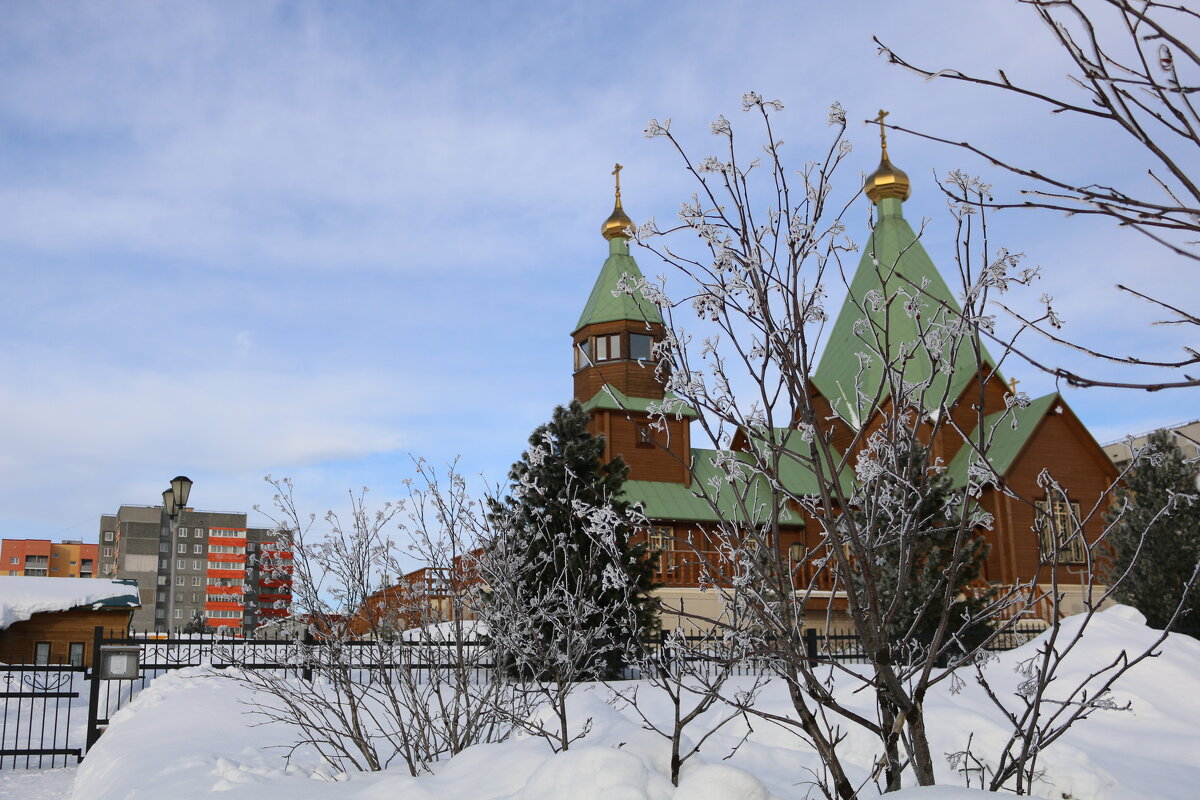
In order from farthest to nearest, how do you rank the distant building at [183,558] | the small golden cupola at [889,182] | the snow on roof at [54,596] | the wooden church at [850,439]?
the distant building at [183,558], the small golden cupola at [889,182], the wooden church at [850,439], the snow on roof at [54,596]

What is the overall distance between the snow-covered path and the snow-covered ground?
0.33 feet

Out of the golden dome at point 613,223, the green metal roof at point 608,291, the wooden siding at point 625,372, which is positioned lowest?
the wooden siding at point 625,372

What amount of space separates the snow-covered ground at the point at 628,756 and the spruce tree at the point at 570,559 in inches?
30.2

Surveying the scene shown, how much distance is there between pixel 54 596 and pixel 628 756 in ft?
64.4

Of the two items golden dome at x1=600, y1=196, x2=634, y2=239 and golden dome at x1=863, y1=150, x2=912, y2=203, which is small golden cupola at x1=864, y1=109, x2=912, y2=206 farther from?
golden dome at x1=600, y1=196, x2=634, y2=239

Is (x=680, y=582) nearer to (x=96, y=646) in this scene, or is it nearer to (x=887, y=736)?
(x=96, y=646)

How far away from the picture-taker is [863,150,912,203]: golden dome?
35.2 metres

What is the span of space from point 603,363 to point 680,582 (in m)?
7.02

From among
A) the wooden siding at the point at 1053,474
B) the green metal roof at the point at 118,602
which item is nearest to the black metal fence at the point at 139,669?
the green metal roof at the point at 118,602

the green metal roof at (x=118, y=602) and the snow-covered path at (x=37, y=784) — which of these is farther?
the green metal roof at (x=118, y=602)

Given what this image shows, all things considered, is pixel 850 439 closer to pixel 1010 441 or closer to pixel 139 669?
pixel 1010 441

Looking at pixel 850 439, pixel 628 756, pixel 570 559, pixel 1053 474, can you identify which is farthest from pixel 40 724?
pixel 1053 474

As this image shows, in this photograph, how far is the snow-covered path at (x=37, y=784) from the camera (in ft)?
32.6

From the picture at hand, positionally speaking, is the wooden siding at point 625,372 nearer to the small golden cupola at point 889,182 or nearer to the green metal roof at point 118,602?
the small golden cupola at point 889,182
